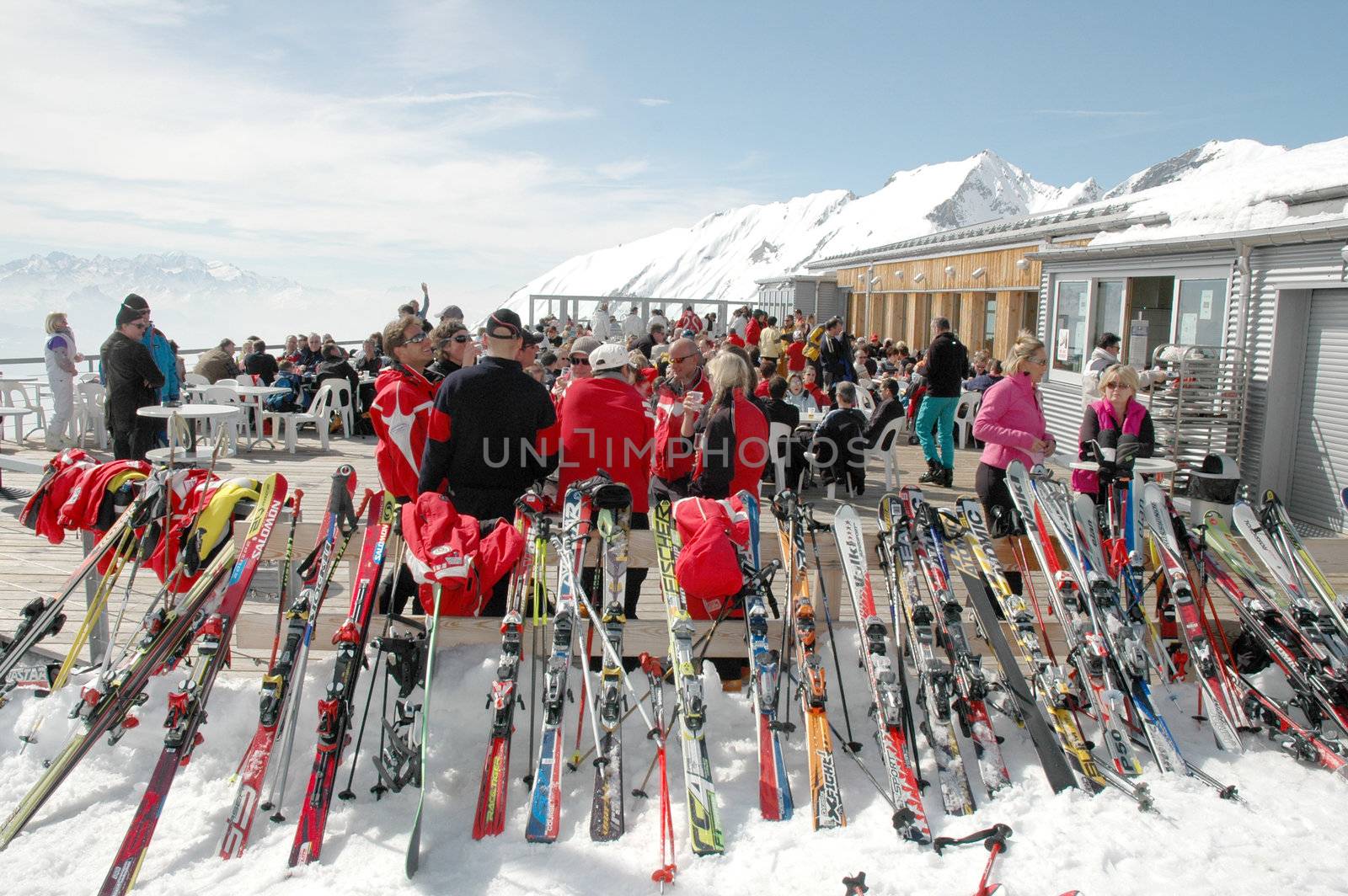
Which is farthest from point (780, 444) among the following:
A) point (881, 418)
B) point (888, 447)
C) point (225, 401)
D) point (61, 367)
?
point (61, 367)

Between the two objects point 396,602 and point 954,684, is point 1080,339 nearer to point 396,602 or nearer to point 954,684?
point 954,684

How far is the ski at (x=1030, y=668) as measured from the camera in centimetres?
250

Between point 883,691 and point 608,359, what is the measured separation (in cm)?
169

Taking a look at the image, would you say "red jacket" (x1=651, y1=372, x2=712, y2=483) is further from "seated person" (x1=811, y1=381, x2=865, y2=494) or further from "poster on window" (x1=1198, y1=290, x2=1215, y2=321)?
"poster on window" (x1=1198, y1=290, x2=1215, y2=321)

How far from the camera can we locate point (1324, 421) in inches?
277

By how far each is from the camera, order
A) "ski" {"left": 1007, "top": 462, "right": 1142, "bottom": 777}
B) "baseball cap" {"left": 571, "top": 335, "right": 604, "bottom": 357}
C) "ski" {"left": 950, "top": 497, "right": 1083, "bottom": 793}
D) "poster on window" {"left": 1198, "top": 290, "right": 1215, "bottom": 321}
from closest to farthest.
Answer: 1. "ski" {"left": 950, "top": 497, "right": 1083, "bottom": 793}
2. "ski" {"left": 1007, "top": 462, "right": 1142, "bottom": 777}
3. "baseball cap" {"left": 571, "top": 335, "right": 604, "bottom": 357}
4. "poster on window" {"left": 1198, "top": 290, "right": 1215, "bottom": 321}

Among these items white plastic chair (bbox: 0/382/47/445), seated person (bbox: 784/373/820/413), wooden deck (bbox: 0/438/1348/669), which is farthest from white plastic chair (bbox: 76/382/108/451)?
seated person (bbox: 784/373/820/413)

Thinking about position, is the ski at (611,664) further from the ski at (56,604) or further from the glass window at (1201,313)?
the glass window at (1201,313)

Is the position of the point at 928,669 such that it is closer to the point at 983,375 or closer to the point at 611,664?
the point at 611,664

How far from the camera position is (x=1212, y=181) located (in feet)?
29.1

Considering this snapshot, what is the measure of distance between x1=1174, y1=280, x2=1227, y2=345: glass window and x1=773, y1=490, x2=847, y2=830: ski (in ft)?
21.6

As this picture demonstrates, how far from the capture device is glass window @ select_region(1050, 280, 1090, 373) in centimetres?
986

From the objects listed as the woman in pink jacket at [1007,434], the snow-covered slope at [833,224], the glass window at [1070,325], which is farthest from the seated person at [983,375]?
the snow-covered slope at [833,224]

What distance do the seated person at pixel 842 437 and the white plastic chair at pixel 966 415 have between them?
2892 mm
